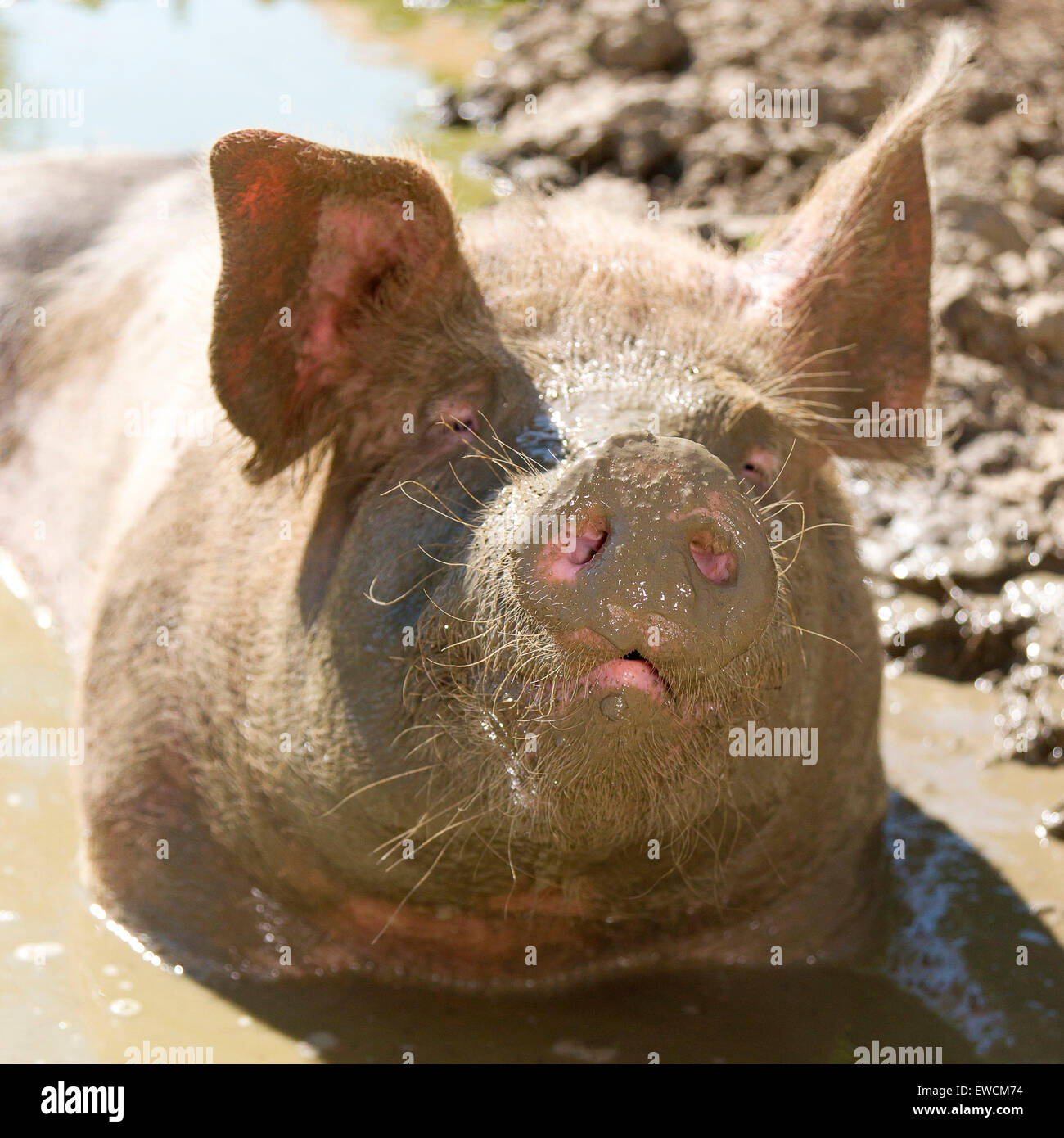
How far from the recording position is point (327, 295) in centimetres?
416

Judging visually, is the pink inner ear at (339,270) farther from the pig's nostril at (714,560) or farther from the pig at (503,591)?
the pig's nostril at (714,560)

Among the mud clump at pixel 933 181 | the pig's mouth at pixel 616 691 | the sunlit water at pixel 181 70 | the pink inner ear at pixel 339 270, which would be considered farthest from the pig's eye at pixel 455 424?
the sunlit water at pixel 181 70

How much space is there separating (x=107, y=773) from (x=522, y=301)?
1897mm

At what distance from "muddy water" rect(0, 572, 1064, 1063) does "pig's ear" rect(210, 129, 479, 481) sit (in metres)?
1.51

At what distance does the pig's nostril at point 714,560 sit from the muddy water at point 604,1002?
1764 mm

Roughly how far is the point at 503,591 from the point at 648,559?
40cm

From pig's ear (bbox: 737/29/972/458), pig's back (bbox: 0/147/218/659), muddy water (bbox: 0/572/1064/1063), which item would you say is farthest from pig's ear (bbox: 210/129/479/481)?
muddy water (bbox: 0/572/1064/1063)

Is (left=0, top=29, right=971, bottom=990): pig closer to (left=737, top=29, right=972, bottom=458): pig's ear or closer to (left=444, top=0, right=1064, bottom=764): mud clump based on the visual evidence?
(left=737, top=29, right=972, bottom=458): pig's ear

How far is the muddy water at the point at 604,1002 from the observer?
4.46m

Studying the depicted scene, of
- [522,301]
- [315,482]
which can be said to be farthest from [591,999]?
[522,301]

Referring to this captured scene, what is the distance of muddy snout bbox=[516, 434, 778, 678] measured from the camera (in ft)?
10.4

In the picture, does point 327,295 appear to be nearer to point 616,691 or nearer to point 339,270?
point 339,270

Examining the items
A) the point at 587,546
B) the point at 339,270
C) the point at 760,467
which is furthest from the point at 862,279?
the point at 587,546
